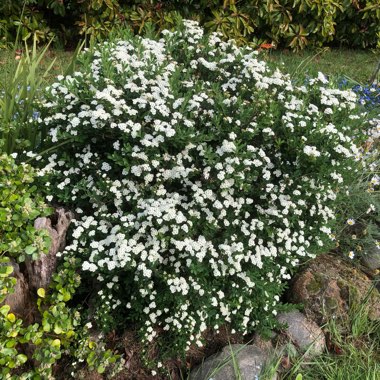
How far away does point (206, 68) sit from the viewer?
132 inches

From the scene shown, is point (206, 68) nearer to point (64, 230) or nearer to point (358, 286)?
point (64, 230)

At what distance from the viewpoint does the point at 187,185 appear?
9.91 feet

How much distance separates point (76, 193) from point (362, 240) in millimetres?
2145

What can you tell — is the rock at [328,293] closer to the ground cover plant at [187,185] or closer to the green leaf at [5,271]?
the ground cover plant at [187,185]

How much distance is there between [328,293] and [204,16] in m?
4.92

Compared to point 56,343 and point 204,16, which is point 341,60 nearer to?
point 204,16

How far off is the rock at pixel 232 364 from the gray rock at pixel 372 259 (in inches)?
47.2

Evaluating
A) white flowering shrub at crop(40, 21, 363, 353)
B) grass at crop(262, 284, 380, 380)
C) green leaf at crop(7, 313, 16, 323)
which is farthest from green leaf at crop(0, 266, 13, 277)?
grass at crop(262, 284, 380, 380)

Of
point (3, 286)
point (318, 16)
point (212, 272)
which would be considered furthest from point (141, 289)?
point (318, 16)

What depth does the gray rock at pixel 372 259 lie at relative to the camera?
12.3 feet

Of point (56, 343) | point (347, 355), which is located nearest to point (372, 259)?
point (347, 355)

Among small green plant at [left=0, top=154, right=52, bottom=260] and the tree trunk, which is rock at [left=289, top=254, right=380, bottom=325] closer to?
the tree trunk

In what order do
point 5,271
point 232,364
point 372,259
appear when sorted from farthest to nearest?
point 372,259 < point 232,364 < point 5,271

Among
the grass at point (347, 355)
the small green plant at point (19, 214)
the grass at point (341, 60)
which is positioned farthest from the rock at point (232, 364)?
the grass at point (341, 60)
